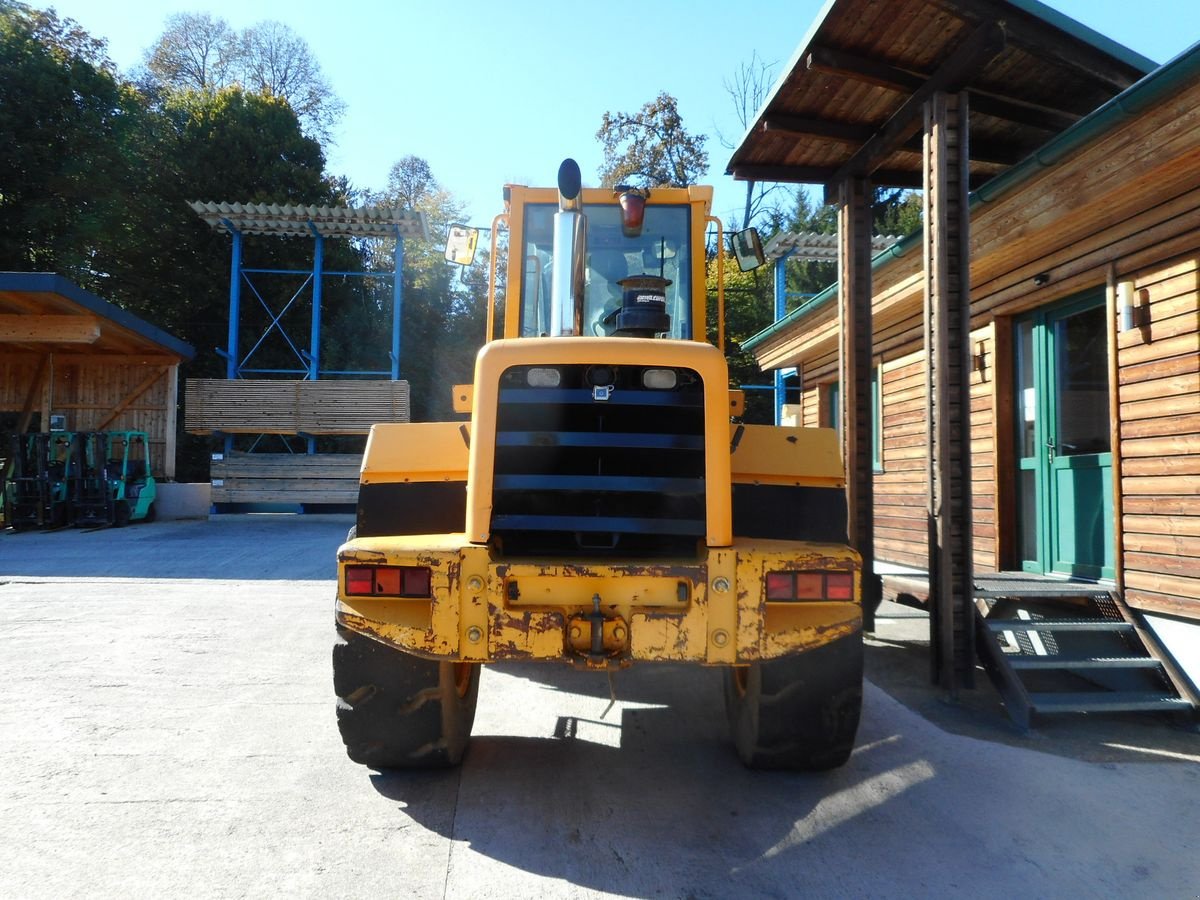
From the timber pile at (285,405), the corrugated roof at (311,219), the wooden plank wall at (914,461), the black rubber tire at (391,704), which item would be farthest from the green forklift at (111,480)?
the black rubber tire at (391,704)

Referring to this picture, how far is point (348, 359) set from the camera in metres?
28.4

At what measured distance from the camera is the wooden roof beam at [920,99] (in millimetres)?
4949

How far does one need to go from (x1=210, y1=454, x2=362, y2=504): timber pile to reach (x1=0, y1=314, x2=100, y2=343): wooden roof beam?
3.93 meters

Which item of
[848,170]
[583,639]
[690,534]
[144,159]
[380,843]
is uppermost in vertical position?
[144,159]

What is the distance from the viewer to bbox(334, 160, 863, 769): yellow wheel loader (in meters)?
3.27

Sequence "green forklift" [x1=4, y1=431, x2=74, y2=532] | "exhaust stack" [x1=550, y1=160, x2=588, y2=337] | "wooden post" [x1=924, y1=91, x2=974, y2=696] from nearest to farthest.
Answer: "exhaust stack" [x1=550, y1=160, x2=588, y2=337]
"wooden post" [x1=924, y1=91, x2=974, y2=696]
"green forklift" [x1=4, y1=431, x2=74, y2=532]

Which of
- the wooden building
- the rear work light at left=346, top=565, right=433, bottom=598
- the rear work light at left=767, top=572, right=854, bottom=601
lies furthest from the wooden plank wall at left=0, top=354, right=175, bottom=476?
the rear work light at left=767, top=572, right=854, bottom=601

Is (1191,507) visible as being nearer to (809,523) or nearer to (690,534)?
(809,523)

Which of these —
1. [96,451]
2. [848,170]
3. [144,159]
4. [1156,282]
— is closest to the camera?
[1156,282]

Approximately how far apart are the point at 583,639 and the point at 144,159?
98.8ft

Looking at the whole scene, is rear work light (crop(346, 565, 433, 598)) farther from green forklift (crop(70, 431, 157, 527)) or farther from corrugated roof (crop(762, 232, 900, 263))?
green forklift (crop(70, 431, 157, 527))

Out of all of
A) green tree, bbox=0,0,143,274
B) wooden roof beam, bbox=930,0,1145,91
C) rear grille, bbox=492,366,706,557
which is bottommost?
rear grille, bbox=492,366,706,557

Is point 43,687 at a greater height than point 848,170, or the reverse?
point 848,170

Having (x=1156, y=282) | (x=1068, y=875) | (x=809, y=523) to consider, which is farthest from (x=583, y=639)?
(x=1156, y=282)
